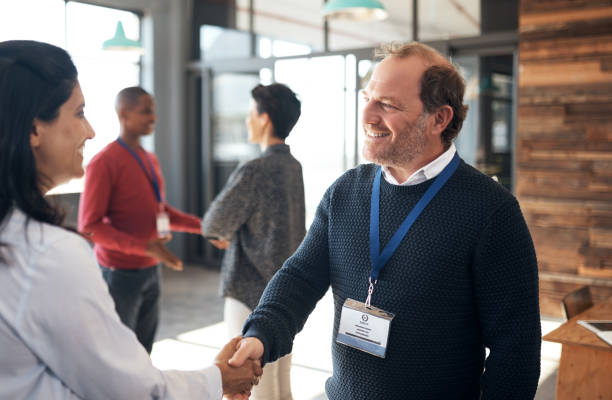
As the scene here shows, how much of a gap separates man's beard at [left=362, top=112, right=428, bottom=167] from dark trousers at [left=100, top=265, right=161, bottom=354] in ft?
5.77

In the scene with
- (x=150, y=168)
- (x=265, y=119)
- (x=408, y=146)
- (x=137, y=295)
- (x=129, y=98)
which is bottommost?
(x=137, y=295)

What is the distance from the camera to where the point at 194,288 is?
654cm

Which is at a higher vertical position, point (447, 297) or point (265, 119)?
point (265, 119)

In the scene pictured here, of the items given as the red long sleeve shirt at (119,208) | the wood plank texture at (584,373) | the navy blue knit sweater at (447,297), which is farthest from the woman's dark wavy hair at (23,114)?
the wood plank texture at (584,373)

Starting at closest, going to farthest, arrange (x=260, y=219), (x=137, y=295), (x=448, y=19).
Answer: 1. (x=260, y=219)
2. (x=137, y=295)
3. (x=448, y=19)

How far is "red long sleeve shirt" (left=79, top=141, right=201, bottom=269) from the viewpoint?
2828mm

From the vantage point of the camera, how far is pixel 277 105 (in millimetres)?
2734

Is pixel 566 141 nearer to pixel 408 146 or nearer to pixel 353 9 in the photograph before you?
pixel 353 9

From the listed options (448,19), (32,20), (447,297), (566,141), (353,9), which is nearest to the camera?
(447,297)

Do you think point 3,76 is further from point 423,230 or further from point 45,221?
point 423,230

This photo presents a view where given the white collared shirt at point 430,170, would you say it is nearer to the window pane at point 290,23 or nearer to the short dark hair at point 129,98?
the short dark hair at point 129,98

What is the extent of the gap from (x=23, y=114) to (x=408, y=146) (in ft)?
3.02

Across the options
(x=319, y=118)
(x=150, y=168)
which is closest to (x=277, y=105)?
(x=150, y=168)

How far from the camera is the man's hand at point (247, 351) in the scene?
1.57m
